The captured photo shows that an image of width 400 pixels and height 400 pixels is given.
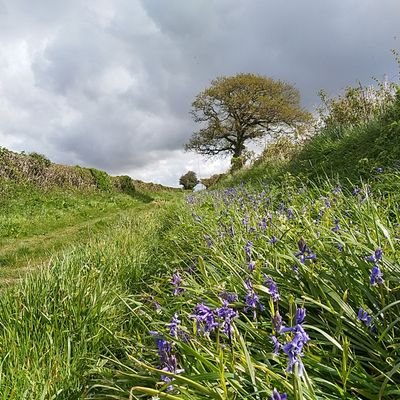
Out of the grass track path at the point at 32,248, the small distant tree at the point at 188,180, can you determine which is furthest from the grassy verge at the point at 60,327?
the small distant tree at the point at 188,180

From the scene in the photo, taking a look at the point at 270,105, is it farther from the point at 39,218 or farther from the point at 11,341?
the point at 11,341

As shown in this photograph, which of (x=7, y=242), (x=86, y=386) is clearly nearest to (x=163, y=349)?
(x=86, y=386)

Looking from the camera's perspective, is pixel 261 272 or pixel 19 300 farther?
pixel 19 300

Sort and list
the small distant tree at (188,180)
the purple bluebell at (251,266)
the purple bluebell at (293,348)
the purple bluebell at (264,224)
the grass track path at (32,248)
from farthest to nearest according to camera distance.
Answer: the small distant tree at (188,180), the grass track path at (32,248), the purple bluebell at (264,224), the purple bluebell at (251,266), the purple bluebell at (293,348)

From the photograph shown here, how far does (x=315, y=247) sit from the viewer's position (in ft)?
7.69

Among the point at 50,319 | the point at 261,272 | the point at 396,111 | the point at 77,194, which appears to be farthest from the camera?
the point at 77,194

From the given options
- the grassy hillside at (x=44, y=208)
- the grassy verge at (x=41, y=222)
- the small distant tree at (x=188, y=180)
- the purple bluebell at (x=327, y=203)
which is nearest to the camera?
the purple bluebell at (x=327, y=203)

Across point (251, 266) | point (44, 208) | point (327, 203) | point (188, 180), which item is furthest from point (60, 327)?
point (188, 180)

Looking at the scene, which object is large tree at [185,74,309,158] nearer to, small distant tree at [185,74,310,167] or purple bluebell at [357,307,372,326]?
small distant tree at [185,74,310,167]

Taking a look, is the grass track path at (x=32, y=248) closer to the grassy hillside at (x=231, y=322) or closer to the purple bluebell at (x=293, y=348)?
the grassy hillside at (x=231, y=322)

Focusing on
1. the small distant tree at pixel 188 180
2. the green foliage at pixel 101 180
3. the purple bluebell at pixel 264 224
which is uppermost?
the small distant tree at pixel 188 180

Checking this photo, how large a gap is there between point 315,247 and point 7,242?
356 inches

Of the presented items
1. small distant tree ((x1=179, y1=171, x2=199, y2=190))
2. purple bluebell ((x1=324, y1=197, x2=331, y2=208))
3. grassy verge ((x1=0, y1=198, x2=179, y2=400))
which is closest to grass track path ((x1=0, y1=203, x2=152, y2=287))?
grassy verge ((x1=0, y1=198, x2=179, y2=400))

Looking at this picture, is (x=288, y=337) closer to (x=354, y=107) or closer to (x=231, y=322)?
(x=231, y=322)
